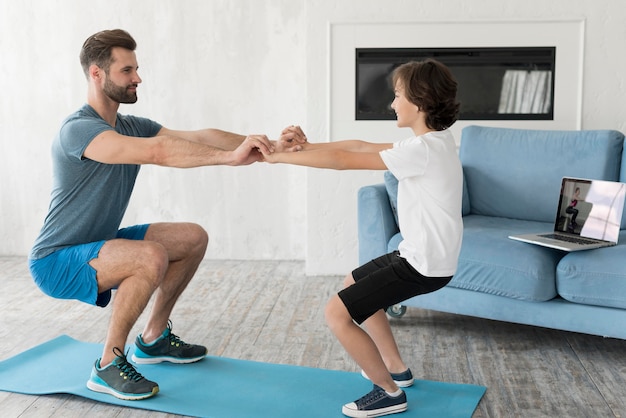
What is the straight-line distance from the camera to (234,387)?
2803mm

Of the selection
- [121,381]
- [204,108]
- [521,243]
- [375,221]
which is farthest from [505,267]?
[204,108]

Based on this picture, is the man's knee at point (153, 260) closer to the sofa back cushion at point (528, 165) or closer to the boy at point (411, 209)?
the boy at point (411, 209)

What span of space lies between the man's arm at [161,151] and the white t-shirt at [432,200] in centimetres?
52

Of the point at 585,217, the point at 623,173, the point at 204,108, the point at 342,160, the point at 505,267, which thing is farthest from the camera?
the point at 204,108

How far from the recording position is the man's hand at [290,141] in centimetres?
283

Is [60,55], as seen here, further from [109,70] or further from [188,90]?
[109,70]

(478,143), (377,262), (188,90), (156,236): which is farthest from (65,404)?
(188,90)

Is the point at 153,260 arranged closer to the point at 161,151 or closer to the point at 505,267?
the point at 161,151

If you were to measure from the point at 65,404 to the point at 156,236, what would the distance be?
696mm

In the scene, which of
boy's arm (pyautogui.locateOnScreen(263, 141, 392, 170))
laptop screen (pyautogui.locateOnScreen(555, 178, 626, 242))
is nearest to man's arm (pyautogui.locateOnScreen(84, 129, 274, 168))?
boy's arm (pyautogui.locateOnScreen(263, 141, 392, 170))

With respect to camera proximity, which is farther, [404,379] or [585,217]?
[585,217]

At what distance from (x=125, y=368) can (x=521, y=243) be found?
160 cm

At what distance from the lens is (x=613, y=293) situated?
2979 millimetres

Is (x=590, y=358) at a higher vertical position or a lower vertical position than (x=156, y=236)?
lower
